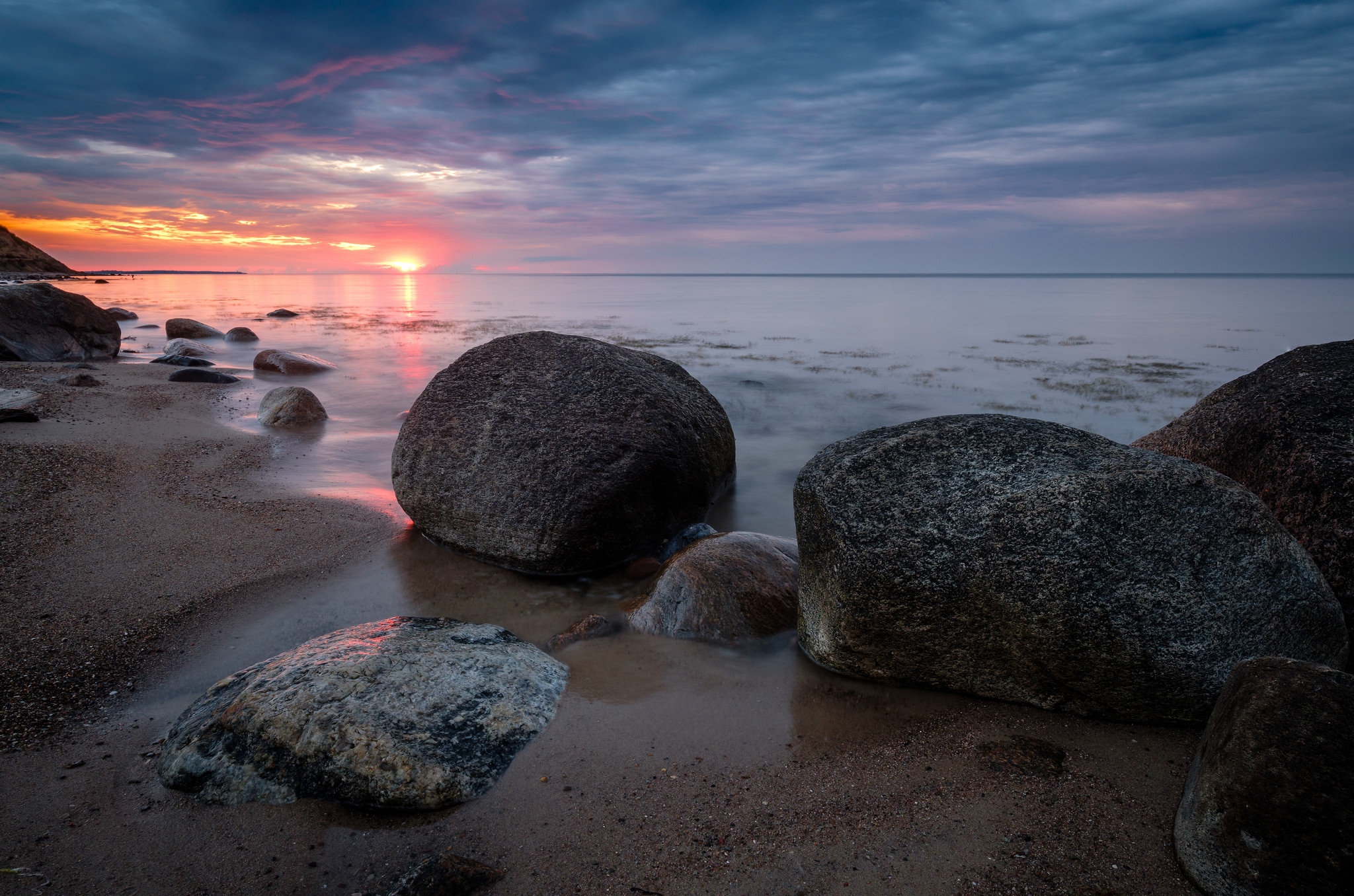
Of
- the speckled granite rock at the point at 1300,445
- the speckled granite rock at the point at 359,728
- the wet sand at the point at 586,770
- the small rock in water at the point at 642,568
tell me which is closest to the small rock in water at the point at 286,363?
the wet sand at the point at 586,770

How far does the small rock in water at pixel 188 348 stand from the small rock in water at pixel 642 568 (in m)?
15.8

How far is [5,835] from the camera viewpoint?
2742 millimetres

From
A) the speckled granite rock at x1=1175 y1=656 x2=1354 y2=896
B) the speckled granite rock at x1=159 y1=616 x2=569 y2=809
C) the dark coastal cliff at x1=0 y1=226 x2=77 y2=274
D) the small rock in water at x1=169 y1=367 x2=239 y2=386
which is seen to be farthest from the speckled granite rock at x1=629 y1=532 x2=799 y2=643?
the dark coastal cliff at x1=0 y1=226 x2=77 y2=274

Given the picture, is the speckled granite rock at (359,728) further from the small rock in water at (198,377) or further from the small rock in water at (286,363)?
the small rock in water at (286,363)

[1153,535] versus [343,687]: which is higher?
[1153,535]

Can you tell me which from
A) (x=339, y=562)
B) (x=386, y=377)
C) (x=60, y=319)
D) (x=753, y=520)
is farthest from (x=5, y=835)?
(x=60, y=319)

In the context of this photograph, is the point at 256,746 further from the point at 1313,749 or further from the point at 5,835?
the point at 1313,749

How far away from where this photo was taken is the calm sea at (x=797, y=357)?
32.9 feet

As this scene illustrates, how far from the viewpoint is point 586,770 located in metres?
3.30

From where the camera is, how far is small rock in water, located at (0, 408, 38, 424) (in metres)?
7.70

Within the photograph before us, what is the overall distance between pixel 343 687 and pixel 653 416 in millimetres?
3247

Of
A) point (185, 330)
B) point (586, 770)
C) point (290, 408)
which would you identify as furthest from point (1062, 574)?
point (185, 330)

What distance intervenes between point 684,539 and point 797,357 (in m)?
15.1

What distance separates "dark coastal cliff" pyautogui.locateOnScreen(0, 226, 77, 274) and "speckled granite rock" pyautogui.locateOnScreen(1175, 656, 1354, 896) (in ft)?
332
